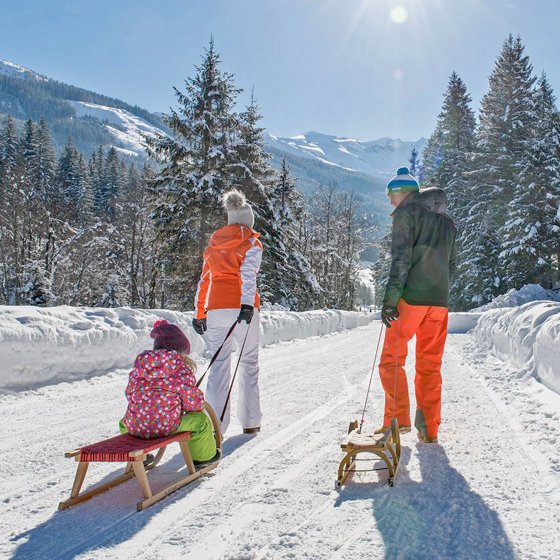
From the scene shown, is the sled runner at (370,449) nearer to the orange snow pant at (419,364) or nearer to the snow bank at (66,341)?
the orange snow pant at (419,364)

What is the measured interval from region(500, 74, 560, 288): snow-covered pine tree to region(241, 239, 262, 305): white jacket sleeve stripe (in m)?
25.3

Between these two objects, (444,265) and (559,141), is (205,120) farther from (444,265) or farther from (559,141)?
(559,141)

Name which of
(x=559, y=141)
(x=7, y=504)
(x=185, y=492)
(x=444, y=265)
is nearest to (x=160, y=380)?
(x=185, y=492)

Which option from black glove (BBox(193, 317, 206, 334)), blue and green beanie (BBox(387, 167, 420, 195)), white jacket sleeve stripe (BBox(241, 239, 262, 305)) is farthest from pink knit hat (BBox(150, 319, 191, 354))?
blue and green beanie (BBox(387, 167, 420, 195))

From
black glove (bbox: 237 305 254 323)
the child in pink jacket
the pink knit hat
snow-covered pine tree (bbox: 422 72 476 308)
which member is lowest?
the child in pink jacket

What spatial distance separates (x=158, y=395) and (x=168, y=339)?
39 centimetres

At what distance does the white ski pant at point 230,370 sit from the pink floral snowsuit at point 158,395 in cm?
112

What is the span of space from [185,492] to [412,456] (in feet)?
5.61

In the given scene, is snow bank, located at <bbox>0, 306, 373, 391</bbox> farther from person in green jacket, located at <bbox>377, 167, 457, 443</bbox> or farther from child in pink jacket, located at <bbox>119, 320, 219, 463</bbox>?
person in green jacket, located at <bbox>377, 167, 457, 443</bbox>

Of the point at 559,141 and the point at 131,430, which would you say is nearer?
the point at 131,430

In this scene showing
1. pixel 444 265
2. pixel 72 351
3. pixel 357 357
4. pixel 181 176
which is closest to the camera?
pixel 444 265

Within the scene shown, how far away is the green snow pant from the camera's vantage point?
334 centimetres

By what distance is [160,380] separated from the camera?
3.17 meters

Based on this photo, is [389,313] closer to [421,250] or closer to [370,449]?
[421,250]
